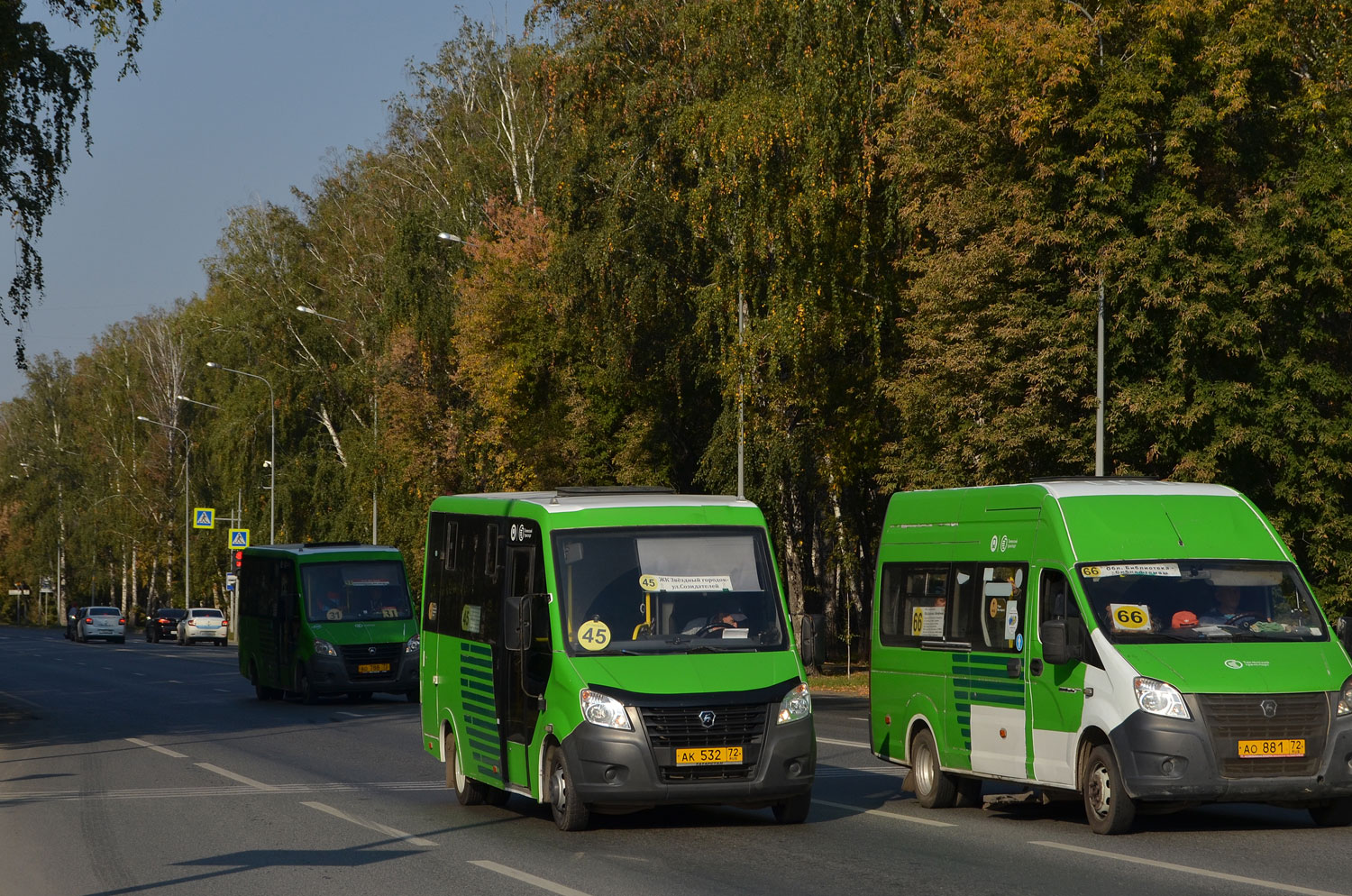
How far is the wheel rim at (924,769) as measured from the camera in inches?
603

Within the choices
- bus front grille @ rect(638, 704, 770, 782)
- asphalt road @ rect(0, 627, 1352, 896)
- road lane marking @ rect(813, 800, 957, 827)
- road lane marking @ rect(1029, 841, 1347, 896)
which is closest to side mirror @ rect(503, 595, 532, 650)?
bus front grille @ rect(638, 704, 770, 782)

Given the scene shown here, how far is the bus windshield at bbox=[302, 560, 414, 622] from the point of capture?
32.3 metres

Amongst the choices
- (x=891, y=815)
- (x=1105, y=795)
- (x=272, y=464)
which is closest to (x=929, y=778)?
(x=891, y=815)

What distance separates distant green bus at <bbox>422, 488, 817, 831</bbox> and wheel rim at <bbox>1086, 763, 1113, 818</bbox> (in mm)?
1963

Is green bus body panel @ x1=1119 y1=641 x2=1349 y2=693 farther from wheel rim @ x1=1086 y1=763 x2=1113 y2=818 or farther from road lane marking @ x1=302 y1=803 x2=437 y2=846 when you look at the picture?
road lane marking @ x1=302 y1=803 x2=437 y2=846

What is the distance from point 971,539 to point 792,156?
2104 cm

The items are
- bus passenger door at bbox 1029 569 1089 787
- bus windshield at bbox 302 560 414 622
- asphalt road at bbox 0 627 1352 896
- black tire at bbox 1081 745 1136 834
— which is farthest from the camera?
bus windshield at bbox 302 560 414 622

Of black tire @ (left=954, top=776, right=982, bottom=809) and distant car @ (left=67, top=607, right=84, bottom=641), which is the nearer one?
black tire @ (left=954, top=776, right=982, bottom=809)

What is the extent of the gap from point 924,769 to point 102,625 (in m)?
70.4

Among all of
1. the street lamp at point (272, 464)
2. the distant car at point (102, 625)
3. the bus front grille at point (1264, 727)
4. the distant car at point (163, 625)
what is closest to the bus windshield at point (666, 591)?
the bus front grille at point (1264, 727)

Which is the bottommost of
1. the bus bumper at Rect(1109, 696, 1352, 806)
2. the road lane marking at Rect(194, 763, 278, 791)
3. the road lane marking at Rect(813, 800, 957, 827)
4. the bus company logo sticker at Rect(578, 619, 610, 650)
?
the road lane marking at Rect(194, 763, 278, 791)

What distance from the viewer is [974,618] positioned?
48.4 ft

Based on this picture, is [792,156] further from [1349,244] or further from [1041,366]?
[1349,244]

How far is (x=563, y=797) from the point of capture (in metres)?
13.4
